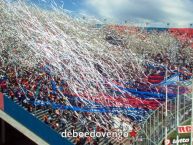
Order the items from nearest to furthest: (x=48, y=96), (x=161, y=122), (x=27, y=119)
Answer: (x=27, y=119) < (x=161, y=122) < (x=48, y=96)

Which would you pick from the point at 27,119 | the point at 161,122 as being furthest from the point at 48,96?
the point at 27,119

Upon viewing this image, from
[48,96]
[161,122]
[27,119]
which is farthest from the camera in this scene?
[48,96]

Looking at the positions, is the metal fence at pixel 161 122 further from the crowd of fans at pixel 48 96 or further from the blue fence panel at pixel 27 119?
the blue fence panel at pixel 27 119

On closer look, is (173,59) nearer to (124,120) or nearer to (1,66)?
(124,120)

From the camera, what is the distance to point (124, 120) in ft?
73.3

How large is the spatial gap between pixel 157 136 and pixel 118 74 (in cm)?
482

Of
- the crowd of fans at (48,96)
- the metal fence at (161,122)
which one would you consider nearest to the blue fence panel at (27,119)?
the metal fence at (161,122)

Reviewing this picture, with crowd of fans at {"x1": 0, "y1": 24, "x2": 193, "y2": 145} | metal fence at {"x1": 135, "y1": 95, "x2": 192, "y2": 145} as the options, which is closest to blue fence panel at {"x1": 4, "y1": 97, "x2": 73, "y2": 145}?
metal fence at {"x1": 135, "y1": 95, "x2": 192, "y2": 145}

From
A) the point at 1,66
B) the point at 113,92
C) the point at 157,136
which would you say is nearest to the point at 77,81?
the point at 113,92

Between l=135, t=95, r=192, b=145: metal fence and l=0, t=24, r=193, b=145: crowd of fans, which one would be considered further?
l=0, t=24, r=193, b=145: crowd of fans

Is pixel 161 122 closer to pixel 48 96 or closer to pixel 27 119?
pixel 48 96

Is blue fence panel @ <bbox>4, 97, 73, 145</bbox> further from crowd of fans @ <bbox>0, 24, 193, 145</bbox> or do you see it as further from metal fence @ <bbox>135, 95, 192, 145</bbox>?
crowd of fans @ <bbox>0, 24, 193, 145</bbox>

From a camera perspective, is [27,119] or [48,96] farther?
[48,96]

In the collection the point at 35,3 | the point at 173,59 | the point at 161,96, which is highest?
the point at 35,3
